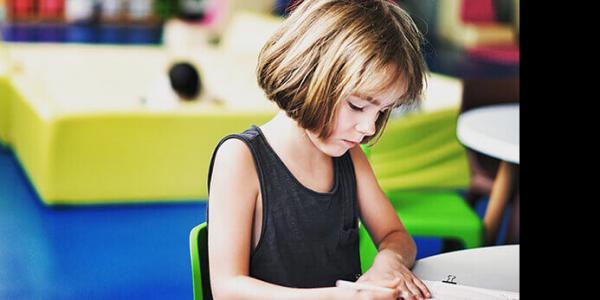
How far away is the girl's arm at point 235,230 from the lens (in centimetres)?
131

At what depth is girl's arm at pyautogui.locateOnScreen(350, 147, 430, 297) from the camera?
4.62ft

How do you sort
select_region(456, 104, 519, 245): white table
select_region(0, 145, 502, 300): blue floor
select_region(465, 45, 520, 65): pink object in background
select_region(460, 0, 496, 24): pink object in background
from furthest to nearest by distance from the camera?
select_region(460, 0, 496, 24): pink object in background, select_region(465, 45, 520, 65): pink object in background, select_region(456, 104, 519, 245): white table, select_region(0, 145, 502, 300): blue floor

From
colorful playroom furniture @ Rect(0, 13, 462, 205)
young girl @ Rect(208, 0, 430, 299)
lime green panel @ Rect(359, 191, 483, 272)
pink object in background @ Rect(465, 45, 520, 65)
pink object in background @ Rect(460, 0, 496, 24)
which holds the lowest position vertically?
pink object in background @ Rect(465, 45, 520, 65)

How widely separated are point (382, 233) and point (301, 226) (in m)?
0.18

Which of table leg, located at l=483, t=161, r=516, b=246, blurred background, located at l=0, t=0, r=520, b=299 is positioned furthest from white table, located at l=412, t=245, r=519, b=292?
table leg, located at l=483, t=161, r=516, b=246

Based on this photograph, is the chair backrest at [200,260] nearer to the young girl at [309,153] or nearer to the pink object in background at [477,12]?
the young girl at [309,153]

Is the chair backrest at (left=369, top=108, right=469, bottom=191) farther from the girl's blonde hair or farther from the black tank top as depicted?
the girl's blonde hair

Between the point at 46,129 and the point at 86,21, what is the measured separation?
6.54 meters

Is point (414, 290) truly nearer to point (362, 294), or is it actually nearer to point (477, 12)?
point (362, 294)

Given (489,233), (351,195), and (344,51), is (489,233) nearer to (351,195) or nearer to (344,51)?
(351,195)

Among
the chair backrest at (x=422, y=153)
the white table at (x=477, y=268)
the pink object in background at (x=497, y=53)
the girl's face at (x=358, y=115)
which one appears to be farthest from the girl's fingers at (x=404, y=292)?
the pink object in background at (x=497, y=53)
